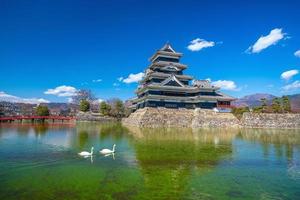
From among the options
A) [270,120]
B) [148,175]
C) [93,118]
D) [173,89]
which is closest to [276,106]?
[270,120]

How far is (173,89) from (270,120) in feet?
60.5

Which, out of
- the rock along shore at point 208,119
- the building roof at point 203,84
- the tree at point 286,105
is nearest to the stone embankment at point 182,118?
the rock along shore at point 208,119

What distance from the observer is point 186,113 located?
51.4 metres

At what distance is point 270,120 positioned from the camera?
167 ft

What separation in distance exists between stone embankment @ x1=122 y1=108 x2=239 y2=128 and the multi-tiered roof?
1.77 meters

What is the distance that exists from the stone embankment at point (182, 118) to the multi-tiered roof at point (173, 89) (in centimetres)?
177

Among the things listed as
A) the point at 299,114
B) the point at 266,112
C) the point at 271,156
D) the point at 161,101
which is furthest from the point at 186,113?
the point at 271,156

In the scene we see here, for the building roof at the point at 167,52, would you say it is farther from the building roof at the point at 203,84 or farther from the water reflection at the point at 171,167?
the water reflection at the point at 171,167

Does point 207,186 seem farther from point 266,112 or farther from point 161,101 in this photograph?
point 266,112

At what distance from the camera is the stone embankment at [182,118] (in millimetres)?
47094

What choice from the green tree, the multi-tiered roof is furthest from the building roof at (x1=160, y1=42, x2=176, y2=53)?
the green tree

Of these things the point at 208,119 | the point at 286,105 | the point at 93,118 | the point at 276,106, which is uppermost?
the point at 286,105

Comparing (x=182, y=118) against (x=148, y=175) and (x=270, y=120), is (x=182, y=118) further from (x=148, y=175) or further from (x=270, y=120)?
(x=148, y=175)

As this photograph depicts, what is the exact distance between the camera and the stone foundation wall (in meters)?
50.3
